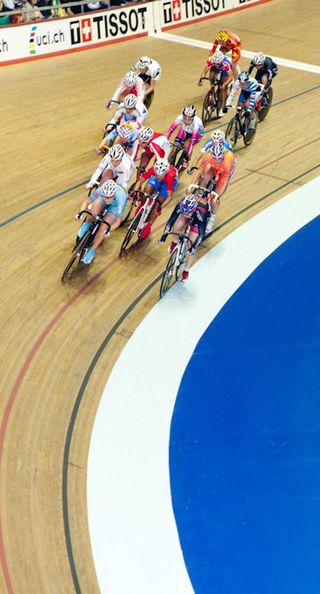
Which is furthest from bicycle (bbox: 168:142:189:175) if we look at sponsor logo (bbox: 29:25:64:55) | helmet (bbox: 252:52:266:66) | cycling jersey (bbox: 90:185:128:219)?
sponsor logo (bbox: 29:25:64:55)

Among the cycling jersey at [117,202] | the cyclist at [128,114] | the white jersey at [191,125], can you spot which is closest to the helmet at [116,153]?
the cycling jersey at [117,202]

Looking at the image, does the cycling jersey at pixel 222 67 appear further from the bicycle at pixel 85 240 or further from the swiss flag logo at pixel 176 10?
the swiss flag logo at pixel 176 10

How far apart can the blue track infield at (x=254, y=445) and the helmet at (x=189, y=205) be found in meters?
1.21

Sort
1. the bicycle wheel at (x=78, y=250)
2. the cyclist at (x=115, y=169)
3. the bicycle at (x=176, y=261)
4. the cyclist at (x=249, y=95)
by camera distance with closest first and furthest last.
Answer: the bicycle at (x=176, y=261), the bicycle wheel at (x=78, y=250), the cyclist at (x=115, y=169), the cyclist at (x=249, y=95)

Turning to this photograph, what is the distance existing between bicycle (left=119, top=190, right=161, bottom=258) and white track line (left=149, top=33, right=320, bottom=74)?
8.64 metres

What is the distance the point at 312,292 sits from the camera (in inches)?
396

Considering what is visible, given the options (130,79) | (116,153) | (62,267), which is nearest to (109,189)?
(116,153)

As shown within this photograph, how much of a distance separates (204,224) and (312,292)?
1606 millimetres

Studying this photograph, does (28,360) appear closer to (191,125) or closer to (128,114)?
(128,114)

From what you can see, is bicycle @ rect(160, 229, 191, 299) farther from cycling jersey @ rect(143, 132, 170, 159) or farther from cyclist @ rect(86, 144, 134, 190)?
cycling jersey @ rect(143, 132, 170, 159)

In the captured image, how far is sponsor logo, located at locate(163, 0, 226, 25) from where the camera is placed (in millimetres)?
19406

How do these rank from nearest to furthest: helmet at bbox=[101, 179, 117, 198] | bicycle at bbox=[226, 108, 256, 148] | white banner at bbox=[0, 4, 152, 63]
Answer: helmet at bbox=[101, 179, 117, 198], bicycle at bbox=[226, 108, 256, 148], white banner at bbox=[0, 4, 152, 63]

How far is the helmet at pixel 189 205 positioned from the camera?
9.24 m

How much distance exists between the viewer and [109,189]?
30.3 feet
